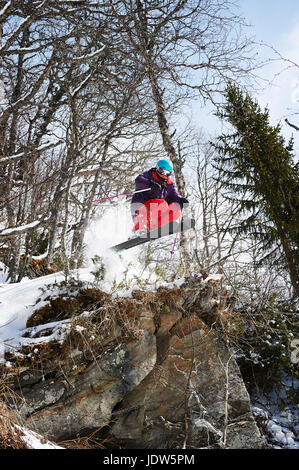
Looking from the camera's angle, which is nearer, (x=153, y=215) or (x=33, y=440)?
(x=33, y=440)

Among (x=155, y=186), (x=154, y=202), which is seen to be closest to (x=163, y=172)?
(x=155, y=186)

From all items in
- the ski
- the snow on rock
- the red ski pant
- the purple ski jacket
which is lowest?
the snow on rock

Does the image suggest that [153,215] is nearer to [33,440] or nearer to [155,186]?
[155,186]

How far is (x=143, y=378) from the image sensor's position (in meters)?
4.26

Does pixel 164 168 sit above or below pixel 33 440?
above

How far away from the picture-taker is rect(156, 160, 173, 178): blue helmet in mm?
5795

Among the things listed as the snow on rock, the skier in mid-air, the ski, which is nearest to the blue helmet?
the skier in mid-air

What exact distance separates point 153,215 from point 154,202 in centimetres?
25

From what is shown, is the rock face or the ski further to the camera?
the ski

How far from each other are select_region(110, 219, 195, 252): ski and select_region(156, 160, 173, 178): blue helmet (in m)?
0.95

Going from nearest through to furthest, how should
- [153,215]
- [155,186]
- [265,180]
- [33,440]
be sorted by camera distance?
[33,440]
[155,186]
[153,215]
[265,180]

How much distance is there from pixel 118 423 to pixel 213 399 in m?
1.44

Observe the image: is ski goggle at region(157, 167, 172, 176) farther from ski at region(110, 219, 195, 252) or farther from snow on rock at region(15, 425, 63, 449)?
snow on rock at region(15, 425, 63, 449)

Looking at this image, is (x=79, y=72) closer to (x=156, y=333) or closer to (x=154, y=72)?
(x=154, y=72)
